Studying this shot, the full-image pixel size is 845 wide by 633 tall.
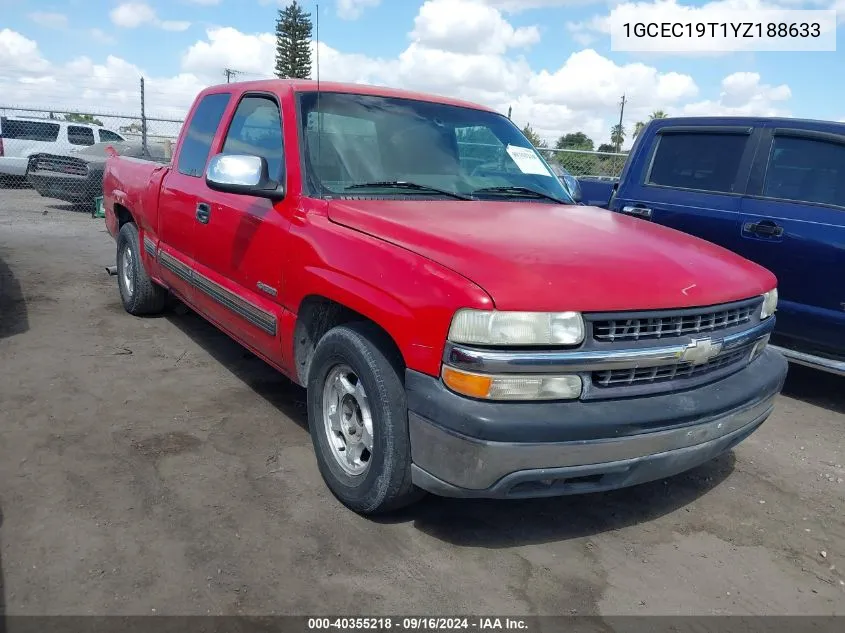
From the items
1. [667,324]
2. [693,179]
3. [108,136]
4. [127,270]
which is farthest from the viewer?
[108,136]

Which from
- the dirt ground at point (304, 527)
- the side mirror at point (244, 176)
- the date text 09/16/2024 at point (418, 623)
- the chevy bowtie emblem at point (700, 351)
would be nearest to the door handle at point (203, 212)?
the side mirror at point (244, 176)

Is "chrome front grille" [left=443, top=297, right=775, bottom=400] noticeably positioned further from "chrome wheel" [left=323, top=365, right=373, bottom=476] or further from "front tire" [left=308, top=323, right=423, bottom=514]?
"chrome wheel" [left=323, top=365, right=373, bottom=476]

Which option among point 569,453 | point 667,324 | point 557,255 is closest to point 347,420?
point 569,453

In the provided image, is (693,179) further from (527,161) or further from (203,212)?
(203,212)

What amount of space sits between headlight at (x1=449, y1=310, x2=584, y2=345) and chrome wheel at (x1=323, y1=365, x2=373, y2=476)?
667 millimetres

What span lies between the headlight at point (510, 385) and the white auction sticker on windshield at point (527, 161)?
185 cm

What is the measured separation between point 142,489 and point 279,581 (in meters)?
0.96

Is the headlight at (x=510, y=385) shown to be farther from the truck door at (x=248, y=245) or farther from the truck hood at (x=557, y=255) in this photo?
the truck door at (x=248, y=245)

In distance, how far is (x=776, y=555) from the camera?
9.47 ft

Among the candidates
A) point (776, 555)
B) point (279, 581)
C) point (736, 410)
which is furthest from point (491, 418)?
point (776, 555)

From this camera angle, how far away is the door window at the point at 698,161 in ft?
16.5

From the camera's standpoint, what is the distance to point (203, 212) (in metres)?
4.16

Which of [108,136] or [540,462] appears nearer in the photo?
[540,462]

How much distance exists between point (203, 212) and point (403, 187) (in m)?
1.46
